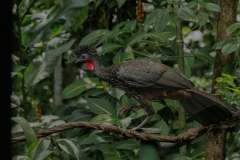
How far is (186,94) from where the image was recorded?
58.0 inches

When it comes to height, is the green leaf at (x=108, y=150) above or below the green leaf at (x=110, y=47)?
below

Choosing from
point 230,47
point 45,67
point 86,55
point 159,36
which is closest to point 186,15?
point 230,47

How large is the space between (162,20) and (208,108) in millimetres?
923

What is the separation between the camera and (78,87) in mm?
2842

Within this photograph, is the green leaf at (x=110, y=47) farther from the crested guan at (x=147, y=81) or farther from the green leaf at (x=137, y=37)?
the crested guan at (x=147, y=81)

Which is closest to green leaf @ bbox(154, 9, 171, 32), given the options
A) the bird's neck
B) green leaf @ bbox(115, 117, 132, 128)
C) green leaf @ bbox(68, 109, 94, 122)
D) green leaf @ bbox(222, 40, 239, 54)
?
green leaf @ bbox(222, 40, 239, 54)

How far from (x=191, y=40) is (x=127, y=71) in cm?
360

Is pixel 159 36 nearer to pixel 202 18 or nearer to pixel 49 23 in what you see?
pixel 202 18

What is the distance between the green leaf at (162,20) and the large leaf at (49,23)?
95 cm

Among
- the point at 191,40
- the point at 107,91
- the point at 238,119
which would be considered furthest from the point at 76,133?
the point at 191,40

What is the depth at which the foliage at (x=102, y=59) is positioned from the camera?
7.37 ft

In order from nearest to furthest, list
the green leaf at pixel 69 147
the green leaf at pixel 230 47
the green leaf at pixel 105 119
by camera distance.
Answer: the green leaf at pixel 230 47, the green leaf at pixel 105 119, the green leaf at pixel 69 147

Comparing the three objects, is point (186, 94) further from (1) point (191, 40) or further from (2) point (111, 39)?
(1) point (191, 40)

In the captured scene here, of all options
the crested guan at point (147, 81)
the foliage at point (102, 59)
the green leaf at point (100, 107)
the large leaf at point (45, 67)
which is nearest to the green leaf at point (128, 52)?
the foliage at point (102, 59)
